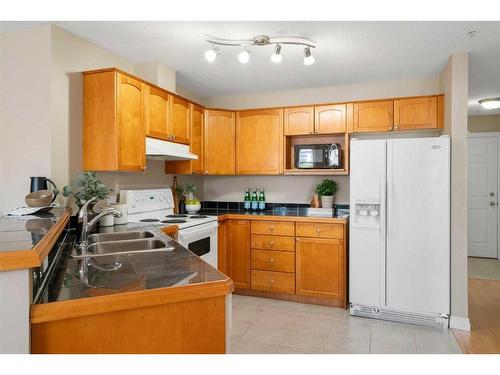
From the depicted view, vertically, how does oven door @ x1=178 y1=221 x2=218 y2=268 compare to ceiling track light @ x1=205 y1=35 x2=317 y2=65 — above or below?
below

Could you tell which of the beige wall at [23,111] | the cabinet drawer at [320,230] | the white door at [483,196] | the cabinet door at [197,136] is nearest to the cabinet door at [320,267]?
the cabinet drawer at [320,230]

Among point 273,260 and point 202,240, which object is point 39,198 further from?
point 273,260

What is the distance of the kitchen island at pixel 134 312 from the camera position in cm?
109

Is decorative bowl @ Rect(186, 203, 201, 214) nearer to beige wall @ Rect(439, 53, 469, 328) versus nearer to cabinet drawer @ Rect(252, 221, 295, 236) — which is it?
Answer: cabinet drawer @ Rect(252, 221, 295, 236)

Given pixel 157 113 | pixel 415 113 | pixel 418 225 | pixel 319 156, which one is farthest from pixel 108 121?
pixel 415 113

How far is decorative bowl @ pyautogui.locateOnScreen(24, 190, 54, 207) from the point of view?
85.9 inches

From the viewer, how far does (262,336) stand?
9.09 ft

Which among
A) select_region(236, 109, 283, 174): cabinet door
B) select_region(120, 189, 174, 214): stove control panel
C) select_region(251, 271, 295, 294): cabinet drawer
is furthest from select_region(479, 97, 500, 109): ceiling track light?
select_region(120, 189, 174, 214): stove control panel

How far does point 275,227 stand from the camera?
12.0 feet

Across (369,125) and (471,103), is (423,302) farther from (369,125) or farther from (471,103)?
(471,103)

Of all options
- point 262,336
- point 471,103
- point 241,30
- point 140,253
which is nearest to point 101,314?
point 140,253

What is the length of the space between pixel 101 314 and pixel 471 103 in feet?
17.4

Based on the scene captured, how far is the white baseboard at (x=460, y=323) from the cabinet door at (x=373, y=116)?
183 centimetres

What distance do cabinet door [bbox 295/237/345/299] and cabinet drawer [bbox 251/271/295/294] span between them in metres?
0.08
